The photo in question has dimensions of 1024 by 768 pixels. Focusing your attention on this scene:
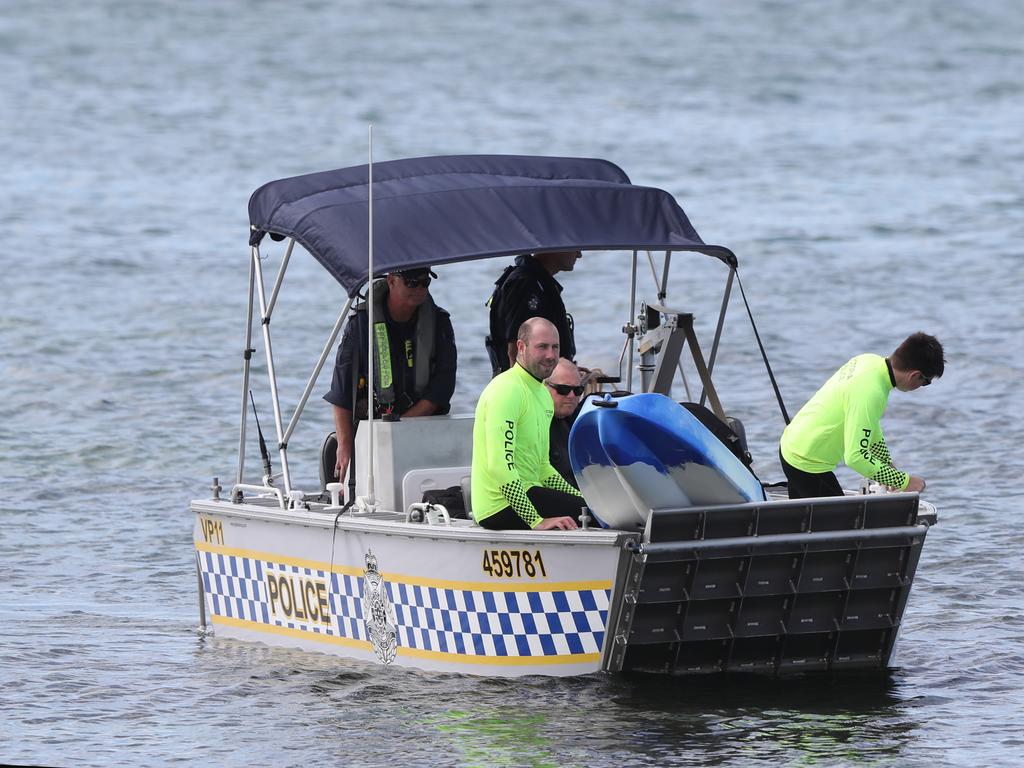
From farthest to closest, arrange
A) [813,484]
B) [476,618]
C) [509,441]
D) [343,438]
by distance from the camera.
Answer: [343,438] → [813,484] → [476,618] → [509,441]

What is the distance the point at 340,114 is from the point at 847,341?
839 inches

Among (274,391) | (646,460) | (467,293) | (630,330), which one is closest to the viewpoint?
(646,460)

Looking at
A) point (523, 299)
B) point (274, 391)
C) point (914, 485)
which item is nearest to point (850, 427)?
point (914, 485)

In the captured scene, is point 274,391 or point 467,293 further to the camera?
point 467,293

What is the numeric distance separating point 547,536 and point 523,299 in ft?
6.93

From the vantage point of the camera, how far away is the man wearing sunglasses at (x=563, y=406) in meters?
9.34

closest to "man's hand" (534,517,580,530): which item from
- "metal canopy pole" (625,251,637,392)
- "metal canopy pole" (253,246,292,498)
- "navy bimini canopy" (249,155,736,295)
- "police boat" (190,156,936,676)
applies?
"police boat" (190,156,936,676)

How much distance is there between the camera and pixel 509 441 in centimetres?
878

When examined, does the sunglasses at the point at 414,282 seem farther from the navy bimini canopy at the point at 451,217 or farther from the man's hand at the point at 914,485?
the man's hand at the point at 914,485

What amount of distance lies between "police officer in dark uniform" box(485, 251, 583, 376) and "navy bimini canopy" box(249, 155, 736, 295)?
32 centimetres

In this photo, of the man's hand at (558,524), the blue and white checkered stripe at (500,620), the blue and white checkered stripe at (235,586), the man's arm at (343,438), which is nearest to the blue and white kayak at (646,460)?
the man's hand at (558,524)

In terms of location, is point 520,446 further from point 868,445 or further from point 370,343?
point 868,445

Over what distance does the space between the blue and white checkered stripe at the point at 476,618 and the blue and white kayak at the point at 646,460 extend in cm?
45

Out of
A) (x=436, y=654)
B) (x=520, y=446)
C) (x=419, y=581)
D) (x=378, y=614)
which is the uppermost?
(x=520, y=446)
